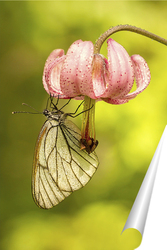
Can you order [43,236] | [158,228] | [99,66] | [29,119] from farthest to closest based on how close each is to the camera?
[29,119], [43,236], [99,66], [158,228]

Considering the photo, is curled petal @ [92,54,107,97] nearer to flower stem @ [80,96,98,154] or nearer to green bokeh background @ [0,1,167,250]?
flower stem @ [80,96,98,154]

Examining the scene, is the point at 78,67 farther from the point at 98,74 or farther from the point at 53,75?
the point at 53,75

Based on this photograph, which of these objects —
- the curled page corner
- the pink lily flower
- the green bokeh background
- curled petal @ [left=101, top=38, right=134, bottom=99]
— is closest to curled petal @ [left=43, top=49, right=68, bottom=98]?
the pink lily flower

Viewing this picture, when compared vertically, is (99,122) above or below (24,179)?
above

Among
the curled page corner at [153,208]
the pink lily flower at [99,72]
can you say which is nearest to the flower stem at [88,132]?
the pink lily flower at [99,72]

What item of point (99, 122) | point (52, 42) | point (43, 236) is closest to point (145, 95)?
point (99, 122)

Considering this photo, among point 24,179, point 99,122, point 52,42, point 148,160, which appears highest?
point 52,42

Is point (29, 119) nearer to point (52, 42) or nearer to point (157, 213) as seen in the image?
point (52, 42)
